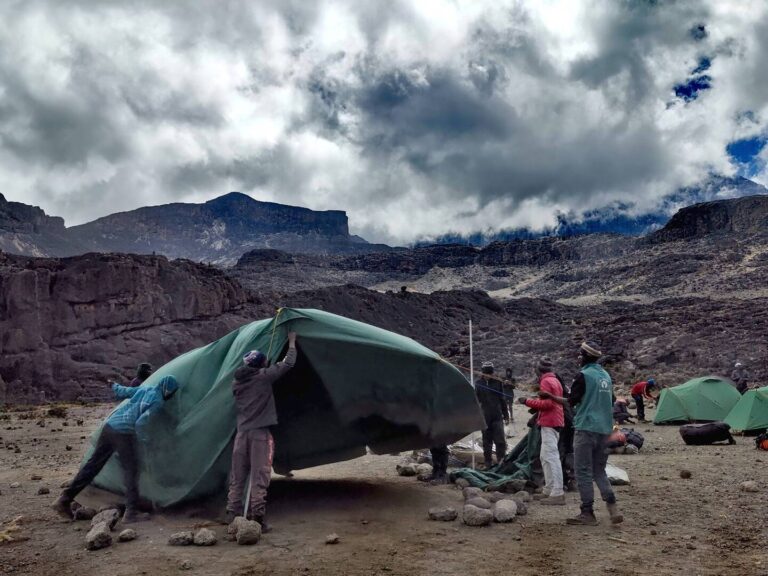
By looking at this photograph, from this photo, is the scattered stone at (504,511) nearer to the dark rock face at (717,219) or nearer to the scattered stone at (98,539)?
the scattered stone at (98,539)

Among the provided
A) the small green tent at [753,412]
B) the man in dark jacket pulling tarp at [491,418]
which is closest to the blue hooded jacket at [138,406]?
the man in dark jacket pulling tarp at [491,418]

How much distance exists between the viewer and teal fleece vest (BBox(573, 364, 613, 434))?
7.03 metres

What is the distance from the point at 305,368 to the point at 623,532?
4153 mm

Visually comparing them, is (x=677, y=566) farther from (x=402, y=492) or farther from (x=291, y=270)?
(x=291, y=270)

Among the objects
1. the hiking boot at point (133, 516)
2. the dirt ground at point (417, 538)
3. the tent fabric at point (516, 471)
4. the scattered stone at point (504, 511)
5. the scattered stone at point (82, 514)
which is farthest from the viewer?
the tent fabric at point (516, 471)

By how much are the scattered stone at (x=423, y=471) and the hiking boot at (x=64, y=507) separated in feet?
16.1

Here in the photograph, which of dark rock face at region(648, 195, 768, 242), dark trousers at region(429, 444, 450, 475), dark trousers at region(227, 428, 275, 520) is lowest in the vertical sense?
dark trousers at region(429, 444, 450, 475)

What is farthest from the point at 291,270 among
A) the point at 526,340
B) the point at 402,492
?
the point at 402,492

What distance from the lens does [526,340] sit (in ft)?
184

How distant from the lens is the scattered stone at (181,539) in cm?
641

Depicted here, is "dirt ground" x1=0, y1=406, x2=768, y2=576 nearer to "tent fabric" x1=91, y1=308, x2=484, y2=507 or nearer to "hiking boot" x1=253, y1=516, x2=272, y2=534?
"hiking boot" x1=253, y1=516, x2=272, y2=534

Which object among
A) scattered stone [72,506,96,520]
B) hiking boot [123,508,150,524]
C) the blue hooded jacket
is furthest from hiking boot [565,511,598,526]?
scattered stone [72,506,96,520]

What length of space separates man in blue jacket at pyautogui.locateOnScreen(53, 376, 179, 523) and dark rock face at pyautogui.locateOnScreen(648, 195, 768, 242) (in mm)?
113858

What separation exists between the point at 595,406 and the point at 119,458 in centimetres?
573
